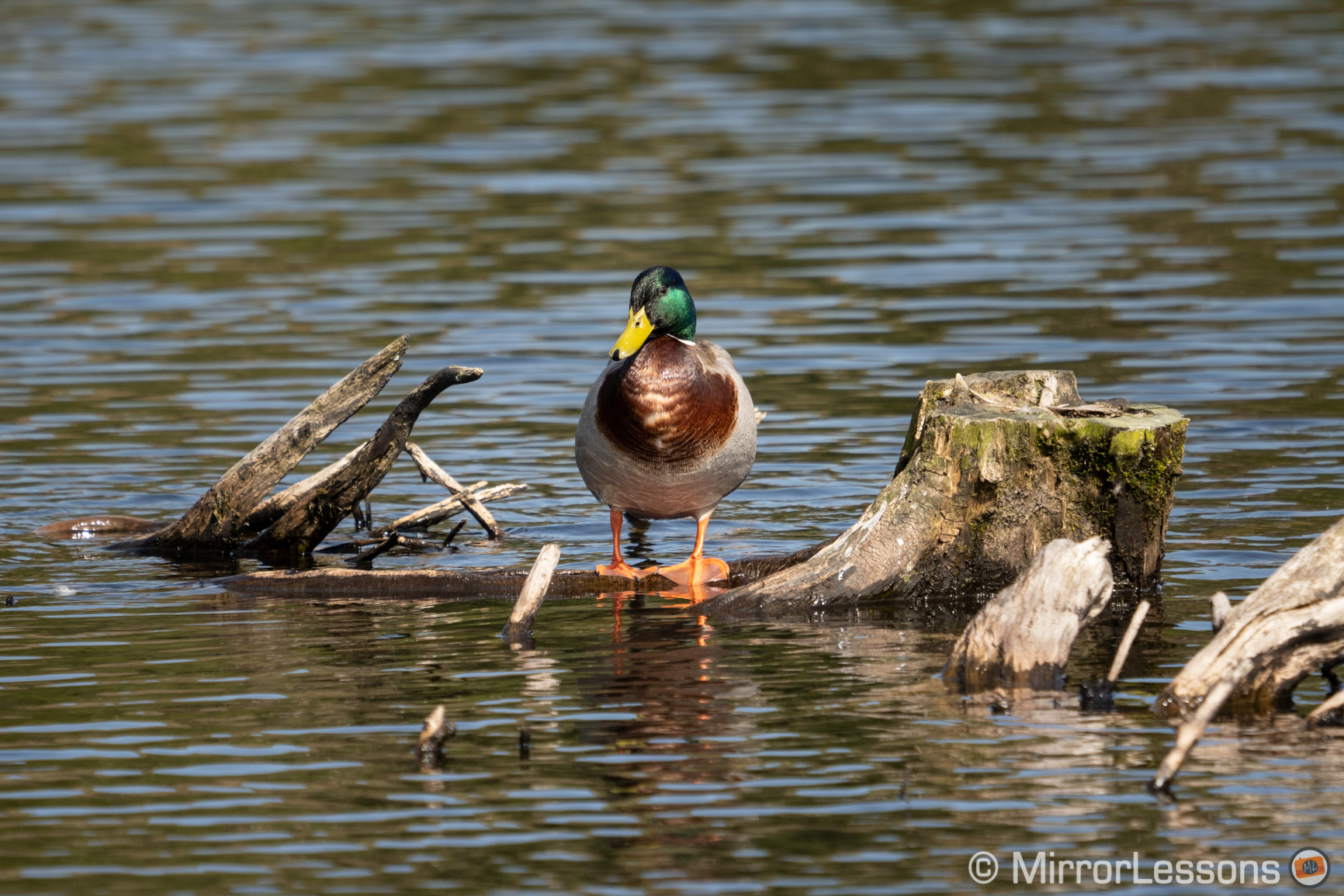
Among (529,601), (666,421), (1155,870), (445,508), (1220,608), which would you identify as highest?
(666,421)

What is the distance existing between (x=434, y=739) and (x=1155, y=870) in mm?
2150

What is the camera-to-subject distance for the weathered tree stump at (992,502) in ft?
25.2

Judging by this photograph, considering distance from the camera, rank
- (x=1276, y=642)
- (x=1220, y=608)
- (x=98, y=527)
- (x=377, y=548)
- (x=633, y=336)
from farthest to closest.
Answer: (x=98, y=527) → (x=377, y=548) → (x=633, y=336) → (x=1220, y=608) → (x=1276, y=642)

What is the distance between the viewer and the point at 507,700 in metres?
6.60

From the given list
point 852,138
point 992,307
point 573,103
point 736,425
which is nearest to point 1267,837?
point 736,425

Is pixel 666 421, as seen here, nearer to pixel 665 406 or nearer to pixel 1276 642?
pixel 665 406

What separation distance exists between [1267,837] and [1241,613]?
1176 mm

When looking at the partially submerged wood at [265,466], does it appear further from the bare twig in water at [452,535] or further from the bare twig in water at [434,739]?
the bare twig in water at [434,739]

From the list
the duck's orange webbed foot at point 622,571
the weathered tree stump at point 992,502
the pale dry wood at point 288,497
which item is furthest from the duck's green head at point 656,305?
the pale dry wood at point 288,497

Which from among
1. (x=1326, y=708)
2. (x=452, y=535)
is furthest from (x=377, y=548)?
(x=1326, y=708)

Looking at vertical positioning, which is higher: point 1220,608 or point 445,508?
point 1220,608

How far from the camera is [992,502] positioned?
7820 mm

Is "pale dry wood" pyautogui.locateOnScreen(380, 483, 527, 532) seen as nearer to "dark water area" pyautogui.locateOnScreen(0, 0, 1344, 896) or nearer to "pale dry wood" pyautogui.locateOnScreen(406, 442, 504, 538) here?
"pale dry wood" pyautogui.locateOnScreen(406, 442, 504, 538)

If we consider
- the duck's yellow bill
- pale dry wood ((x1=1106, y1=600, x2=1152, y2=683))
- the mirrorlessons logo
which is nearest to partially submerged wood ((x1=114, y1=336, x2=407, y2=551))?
the duck's yellow bill
